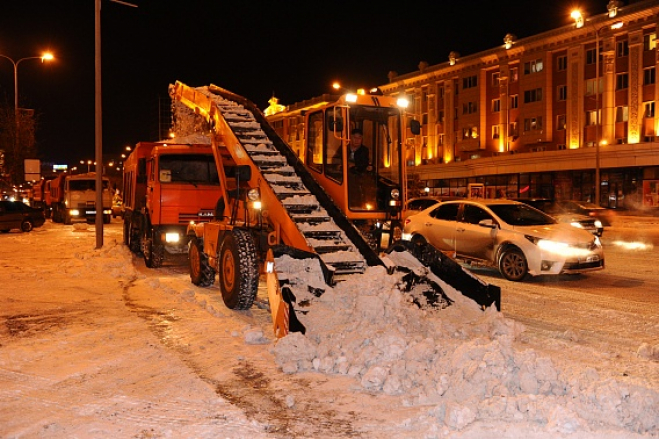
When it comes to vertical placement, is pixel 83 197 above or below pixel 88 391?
above

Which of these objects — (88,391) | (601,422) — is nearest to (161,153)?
(88,391)

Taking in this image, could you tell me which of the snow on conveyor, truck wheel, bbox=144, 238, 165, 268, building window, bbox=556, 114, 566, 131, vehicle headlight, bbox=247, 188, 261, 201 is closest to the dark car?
truck wheel, bbox=144, 238, 165, 268

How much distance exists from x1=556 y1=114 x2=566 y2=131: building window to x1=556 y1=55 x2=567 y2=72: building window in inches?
143

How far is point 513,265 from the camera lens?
1236cm

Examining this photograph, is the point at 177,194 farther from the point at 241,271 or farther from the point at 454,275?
the point at 454,275

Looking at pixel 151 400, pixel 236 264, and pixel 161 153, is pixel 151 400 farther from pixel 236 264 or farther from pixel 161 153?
pixel 161 153

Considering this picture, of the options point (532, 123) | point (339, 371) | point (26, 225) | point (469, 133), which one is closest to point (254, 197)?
point (339, 371)

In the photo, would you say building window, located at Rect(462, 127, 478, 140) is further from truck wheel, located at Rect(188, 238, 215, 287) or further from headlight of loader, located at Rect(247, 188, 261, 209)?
headlight of loader, located at Rect(247, 188, 261, 209)

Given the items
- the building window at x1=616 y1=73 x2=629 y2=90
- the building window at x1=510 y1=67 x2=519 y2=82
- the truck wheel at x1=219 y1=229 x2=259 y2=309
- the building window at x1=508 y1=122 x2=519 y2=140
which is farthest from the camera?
the building window at x1=508 y1=122 x2=519 y2=140

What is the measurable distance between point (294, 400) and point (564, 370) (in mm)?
2408

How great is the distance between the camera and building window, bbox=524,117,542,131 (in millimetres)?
51031

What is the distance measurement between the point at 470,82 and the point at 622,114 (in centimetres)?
1659

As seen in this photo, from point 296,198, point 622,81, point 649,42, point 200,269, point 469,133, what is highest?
point 649,42

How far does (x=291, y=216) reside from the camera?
8.59 meters
